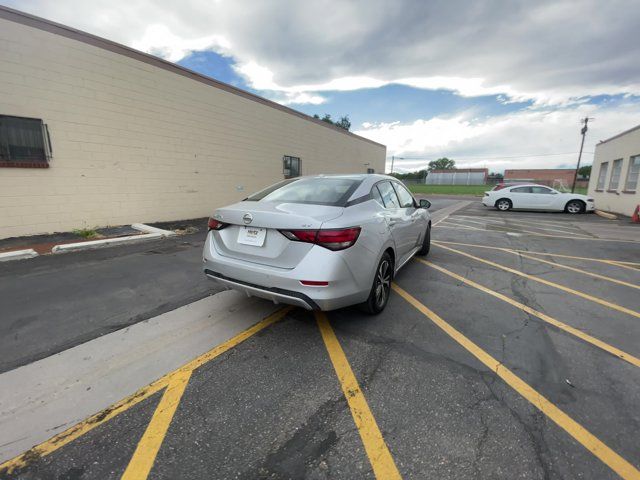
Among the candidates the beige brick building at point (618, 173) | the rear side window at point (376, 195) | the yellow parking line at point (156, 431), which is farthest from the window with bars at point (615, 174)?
the yellow parking line at point (156, 431)

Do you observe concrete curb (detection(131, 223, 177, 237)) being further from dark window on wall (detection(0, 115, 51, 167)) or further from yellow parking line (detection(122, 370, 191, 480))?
yellow parking line (detection(122, 370, 191, 480))

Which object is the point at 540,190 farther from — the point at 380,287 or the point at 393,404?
the point at 393,404

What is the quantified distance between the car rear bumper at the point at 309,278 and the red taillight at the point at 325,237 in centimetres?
6

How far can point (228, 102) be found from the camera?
1076 centimetres

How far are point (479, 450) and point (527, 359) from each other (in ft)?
4.27

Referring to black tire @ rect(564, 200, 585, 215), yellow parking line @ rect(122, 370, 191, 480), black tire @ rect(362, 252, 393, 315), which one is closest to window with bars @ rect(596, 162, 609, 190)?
black tire @ rect(564, 200, 585, 215)

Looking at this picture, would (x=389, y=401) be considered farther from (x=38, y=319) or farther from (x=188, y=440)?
(x=38, y=319)

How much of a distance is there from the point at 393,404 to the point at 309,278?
1133mm

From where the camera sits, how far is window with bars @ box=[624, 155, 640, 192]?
514 inches

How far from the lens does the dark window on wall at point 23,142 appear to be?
6195mm

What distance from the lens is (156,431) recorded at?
1.97 m

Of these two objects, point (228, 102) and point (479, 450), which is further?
point (228, 102)

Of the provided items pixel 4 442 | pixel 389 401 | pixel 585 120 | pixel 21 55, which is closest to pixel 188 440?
pixel 4 442

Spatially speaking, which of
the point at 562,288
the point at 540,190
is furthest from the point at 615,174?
the point at 562,288
